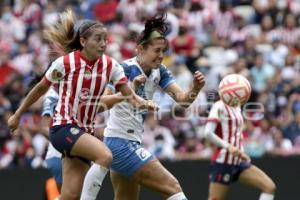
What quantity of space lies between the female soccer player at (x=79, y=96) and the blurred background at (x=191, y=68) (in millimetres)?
4333

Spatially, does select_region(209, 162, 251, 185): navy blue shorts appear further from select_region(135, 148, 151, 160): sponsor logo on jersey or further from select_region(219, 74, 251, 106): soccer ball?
select_region(135, 148, 151, 160): sponsor logo on jersey

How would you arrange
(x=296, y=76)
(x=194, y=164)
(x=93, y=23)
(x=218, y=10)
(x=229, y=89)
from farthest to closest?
(x=218, y=10)
(x=296, y=76)
(x=194, y=164)
(x=229, y=89)
(x=93, y=23)

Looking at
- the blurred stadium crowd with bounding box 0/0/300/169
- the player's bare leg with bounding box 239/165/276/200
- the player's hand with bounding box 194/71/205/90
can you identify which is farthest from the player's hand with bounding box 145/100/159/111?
the blurred stadium crowd with bounding box 0/0/300/169

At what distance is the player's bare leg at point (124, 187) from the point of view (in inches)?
360

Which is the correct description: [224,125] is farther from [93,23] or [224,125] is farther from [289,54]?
[289,54]

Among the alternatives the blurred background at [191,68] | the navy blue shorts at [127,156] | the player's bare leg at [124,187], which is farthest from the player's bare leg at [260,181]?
the navy blue shorts at [127,156]

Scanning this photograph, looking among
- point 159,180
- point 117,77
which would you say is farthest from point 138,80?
point 159,180

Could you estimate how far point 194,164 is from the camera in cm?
1298

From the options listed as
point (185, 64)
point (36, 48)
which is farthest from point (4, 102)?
point (185, 64)

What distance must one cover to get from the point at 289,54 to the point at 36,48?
4662mm

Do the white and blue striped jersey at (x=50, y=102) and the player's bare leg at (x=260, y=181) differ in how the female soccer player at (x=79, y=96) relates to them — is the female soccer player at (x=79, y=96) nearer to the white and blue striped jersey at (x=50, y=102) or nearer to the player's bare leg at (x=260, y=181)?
the white and blue striped jersey at (x=50, y=102)

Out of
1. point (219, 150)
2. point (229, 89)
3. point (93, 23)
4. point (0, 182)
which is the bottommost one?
point (0, 182)

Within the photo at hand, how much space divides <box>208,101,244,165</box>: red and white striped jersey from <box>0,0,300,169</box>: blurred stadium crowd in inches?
93.2

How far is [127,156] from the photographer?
8.90m
